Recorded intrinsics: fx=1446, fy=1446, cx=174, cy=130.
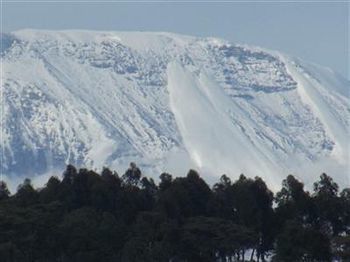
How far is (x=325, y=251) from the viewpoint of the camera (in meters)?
121

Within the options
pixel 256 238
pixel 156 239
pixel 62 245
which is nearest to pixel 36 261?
pixel 62 245

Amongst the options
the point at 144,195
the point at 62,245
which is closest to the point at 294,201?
the point at 144,195

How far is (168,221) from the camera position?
125938 millimetres

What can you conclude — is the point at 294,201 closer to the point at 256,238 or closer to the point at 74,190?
the point at 256,238

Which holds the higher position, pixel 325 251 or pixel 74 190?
pixel 74 190

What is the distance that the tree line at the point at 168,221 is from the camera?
120m

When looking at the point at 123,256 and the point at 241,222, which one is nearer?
the point at 123,256

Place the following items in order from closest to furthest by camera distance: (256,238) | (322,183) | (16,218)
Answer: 1. (16,218)
2. (256,238)
3. (322,183)

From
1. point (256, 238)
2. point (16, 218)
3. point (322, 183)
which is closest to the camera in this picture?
point (16, 218)

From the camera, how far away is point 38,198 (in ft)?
429

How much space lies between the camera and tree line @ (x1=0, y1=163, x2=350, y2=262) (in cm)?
12031

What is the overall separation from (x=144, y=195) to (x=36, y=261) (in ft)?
57.9

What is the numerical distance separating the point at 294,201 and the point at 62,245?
23.2m

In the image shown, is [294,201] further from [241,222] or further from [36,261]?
[36,261]
